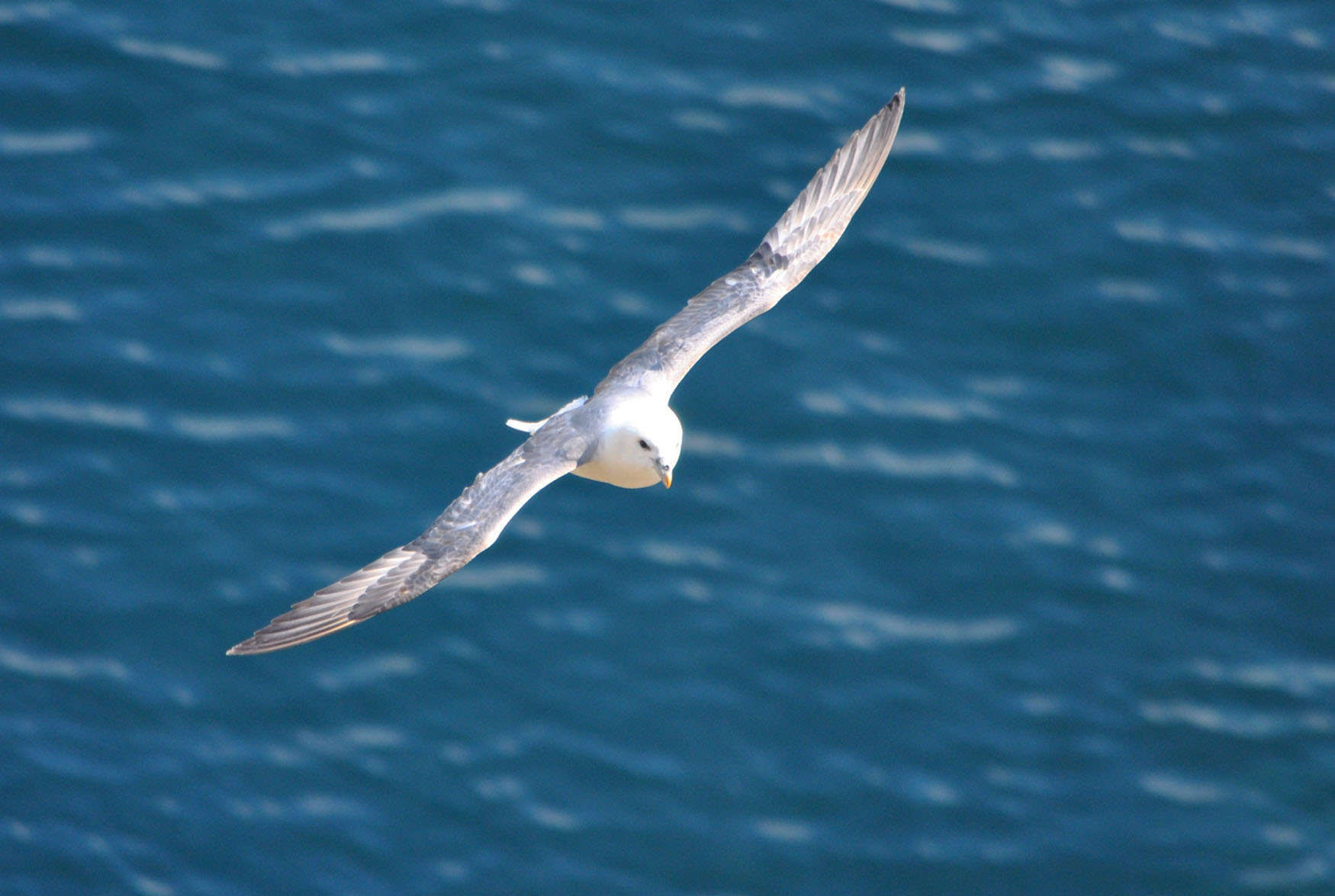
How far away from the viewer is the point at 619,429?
10.5m

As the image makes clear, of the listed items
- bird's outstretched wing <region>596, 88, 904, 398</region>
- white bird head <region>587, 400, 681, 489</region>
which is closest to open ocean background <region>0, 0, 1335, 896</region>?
bird's outstretched wing <region>596, 88, 904, 398</region>

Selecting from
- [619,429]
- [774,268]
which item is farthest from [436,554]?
[774,268]

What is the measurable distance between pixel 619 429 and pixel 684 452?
17.1 ft

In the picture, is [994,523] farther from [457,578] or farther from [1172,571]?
[457,578]

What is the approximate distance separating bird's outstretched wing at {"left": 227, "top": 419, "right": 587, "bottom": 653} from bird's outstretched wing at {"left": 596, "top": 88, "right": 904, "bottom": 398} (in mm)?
946

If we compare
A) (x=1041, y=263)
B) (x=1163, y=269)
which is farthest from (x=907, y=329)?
(x=1163, y=269)

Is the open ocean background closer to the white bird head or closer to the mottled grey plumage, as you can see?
the mottled grey plumage

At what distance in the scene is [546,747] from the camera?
14.4 meters

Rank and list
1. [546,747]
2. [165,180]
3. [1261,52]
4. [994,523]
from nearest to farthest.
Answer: [546,747], [994,523], [165,180], [1261,52]

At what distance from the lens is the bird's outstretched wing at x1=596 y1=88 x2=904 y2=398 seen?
11.4 m

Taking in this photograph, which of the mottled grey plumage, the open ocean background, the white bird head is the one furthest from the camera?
the open ocean background

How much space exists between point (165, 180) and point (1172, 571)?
955 centimetres

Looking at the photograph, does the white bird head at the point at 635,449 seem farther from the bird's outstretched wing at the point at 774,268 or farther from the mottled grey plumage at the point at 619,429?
the bird's outstretched wing at the point at 774,268

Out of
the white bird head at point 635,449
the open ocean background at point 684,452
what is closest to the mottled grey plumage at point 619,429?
the white bird head at point 635,449
